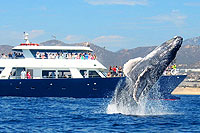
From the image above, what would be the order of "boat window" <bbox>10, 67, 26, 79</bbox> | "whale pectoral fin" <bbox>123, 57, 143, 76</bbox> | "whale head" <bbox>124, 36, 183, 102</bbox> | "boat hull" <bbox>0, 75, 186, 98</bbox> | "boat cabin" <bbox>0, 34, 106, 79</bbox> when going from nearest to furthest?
"whale head" <bbox>124, 36, 183, 102</bbox>, "whale pectoral fin" <bbox>123, 57, 143, 76</bbox>, "boat hull" <bbox>0, 75, 186, 98</bbox>, "boat cabin" <bbox>0, 34, 106, 79</bbox>, "boat window" <bbox>10, 67, 26, 79</bbox>

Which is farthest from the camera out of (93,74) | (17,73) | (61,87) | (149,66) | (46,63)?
(93,74)

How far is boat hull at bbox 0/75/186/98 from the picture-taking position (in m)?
39.0

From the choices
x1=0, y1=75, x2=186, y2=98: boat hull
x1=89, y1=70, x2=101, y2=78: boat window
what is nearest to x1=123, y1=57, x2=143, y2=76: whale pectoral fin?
x1=0, y1=75, x2=186, y2=98: boat hull

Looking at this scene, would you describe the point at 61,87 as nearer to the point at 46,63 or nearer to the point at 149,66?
the point at 46,63

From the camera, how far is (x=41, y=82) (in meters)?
39.2

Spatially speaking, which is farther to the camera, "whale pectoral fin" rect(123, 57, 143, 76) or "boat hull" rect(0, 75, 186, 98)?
"boat hull" rect(0, 75, 186, 98)

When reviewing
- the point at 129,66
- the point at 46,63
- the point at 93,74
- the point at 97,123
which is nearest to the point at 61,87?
the point at 46,63

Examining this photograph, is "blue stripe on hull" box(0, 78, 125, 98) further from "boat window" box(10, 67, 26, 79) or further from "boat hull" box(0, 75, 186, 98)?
"boat window" box(10, 67, 26, 79)

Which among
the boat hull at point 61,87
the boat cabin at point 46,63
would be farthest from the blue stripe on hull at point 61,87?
the boat cabin at point 46,63

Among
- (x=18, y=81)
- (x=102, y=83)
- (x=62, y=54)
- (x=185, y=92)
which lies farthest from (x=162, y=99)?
(x=185, y=92)

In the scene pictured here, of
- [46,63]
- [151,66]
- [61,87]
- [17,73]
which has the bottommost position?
[61,87]

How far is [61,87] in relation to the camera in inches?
1550

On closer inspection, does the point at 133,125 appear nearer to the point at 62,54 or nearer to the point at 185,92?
the point at 62,54

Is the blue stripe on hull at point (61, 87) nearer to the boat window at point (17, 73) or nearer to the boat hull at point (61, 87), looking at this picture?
the boat hull at point (61, 87)
